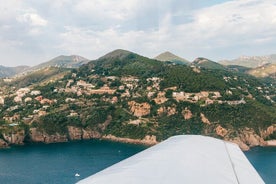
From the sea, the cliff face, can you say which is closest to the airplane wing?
the sea

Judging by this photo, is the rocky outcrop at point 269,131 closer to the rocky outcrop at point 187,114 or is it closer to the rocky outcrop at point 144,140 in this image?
the rocky outcrop at point 187,114

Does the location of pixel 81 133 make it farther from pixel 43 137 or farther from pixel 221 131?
pixel 221 131

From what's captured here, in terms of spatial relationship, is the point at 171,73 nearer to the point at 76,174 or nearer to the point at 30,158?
the point at 30,158

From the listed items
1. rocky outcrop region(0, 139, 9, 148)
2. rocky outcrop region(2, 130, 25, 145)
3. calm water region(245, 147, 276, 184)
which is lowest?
calm water region(245, 147, 276, 184)

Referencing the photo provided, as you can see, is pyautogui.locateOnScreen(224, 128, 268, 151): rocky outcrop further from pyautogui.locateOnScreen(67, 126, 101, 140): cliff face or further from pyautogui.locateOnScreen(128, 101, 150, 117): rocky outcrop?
pyautogui.locateOnScreen(67, 126, 101, 140): cliff face

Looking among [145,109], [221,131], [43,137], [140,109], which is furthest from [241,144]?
[43,137]

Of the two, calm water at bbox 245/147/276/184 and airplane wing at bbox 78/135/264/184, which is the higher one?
airplane wing at bbox 78/135/264/184

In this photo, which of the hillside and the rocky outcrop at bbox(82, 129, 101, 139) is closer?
the hillside
